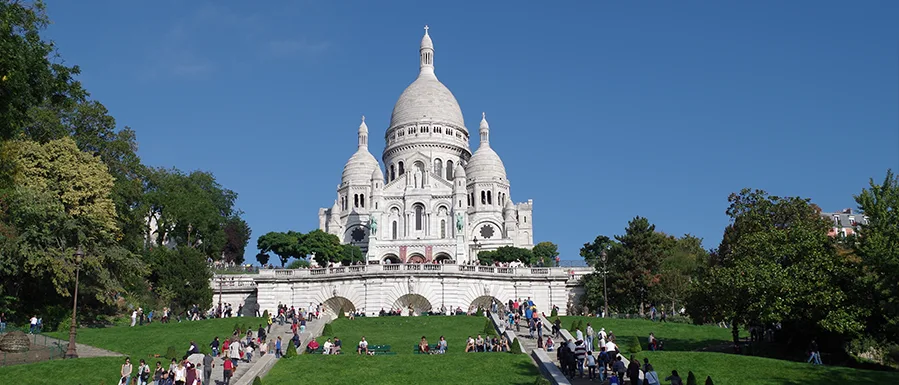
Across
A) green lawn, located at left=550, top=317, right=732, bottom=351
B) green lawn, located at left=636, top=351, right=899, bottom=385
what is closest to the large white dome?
green lawn, located at left=550, top=317, right=732, bottom=351

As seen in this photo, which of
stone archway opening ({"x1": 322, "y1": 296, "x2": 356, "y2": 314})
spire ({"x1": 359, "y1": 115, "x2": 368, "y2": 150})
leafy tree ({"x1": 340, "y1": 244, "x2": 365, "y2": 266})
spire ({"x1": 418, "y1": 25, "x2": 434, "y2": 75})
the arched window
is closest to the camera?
stone archway opening ({"x1": 322, "y1": 296, "x2": 356, "y2": 314})

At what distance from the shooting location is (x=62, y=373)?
1102 inches

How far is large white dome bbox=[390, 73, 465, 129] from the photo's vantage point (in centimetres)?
11888

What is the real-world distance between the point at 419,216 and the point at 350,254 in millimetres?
13864

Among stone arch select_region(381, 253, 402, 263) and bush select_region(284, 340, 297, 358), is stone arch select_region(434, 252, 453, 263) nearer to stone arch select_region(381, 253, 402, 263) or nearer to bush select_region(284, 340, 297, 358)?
stone arch select_region(381, 253, 402, 263)

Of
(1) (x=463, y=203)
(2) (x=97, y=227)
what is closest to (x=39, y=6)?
(2) (x=97, y=227)

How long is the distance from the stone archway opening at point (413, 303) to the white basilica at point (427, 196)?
38.6m

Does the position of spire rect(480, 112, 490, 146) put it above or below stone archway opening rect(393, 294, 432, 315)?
above

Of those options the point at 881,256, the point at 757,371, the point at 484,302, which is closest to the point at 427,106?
the point at 484,302

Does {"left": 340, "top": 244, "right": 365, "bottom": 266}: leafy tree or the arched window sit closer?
{"left": 340, "top": 244, "right": 365, "bottom": 266}: leafy tree

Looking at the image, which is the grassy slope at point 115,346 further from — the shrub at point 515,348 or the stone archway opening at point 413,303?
the shrub at point 515,348

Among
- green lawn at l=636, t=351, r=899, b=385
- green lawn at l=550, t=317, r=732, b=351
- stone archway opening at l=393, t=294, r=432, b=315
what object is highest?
stone archway opening at l=393, t=294, r=432, b=315

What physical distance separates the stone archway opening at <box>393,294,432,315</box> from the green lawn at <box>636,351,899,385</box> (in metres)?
24.6

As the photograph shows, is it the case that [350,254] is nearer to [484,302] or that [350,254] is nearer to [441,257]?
[441,257]
